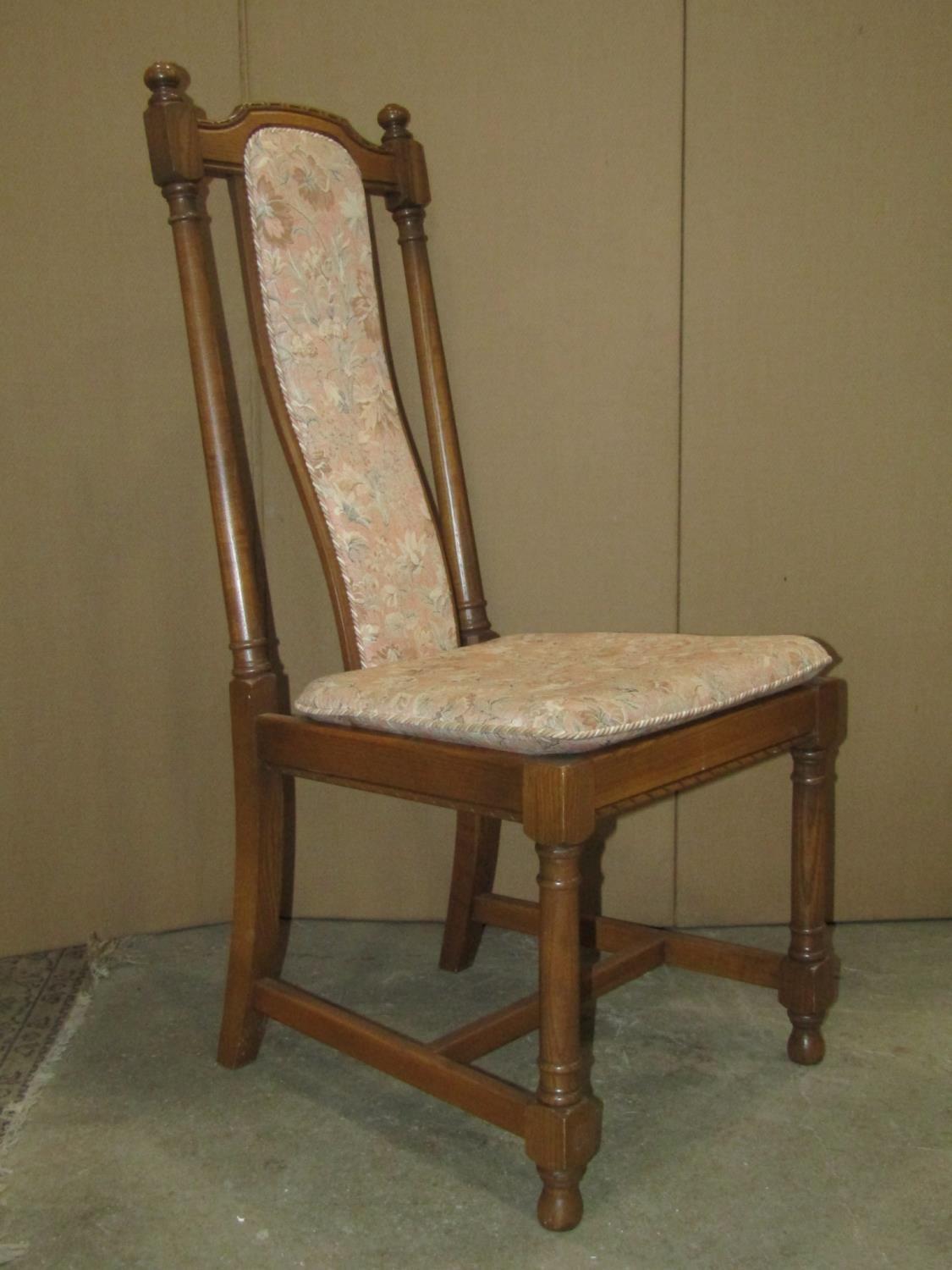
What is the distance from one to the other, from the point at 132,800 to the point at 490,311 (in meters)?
0.91

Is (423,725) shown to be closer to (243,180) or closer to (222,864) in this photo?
(243,180)

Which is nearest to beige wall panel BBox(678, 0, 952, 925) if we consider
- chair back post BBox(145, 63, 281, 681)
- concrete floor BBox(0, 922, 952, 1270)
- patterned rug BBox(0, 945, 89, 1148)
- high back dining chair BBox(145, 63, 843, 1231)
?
concrete floor BBox(0, 922, 952, 1270)

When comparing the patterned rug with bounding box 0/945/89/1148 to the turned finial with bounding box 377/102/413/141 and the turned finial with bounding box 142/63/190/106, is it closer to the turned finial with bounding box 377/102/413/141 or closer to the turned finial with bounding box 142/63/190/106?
the turned finial with bounding box 142/63/190/106

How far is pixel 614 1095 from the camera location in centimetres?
132

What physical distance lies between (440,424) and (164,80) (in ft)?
1.72

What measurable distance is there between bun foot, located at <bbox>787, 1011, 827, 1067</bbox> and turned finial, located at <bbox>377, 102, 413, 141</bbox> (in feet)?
3.92

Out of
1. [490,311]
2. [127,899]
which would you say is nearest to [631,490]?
[490,311]

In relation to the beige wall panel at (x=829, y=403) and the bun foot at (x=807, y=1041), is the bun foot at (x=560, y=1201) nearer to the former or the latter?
the bun foot at (x=807, y=1041)

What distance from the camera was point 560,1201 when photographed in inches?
42.6

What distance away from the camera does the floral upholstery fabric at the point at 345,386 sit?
4.50 ft

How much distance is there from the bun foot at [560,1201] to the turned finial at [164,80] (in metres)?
1.17

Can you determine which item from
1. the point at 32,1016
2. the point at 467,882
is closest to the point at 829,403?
the point at 467,882

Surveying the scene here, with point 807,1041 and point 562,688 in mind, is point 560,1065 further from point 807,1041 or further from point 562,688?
point 807,1041

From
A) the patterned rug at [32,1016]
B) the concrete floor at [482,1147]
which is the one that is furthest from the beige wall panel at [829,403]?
the patterned rug at [32,1016]
